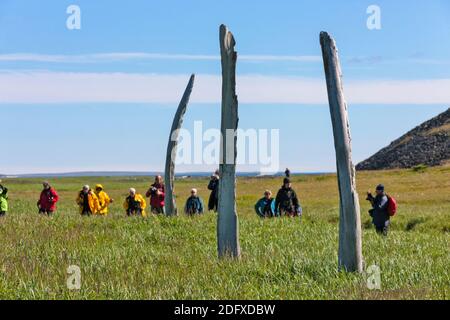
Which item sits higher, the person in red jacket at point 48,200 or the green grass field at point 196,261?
the person in red jacket at point 48,200

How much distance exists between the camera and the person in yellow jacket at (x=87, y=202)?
2811 centimetres

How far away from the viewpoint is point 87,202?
2817 cm

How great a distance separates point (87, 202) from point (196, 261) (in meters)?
13.9

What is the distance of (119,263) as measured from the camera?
1467 cm

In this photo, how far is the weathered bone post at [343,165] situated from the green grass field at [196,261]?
453 mm

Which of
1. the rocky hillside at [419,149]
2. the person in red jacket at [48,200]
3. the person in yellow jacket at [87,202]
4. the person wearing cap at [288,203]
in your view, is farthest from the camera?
the rocky hillside at [419,149]

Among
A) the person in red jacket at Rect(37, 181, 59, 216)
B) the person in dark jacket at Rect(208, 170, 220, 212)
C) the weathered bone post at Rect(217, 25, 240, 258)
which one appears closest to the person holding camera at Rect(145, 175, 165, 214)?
the person in dark jacket at Rect(208, 170, 220, 212)

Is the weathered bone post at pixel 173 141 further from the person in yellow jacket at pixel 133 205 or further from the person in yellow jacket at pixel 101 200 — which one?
the person in yellow jacket at pixel 101 200

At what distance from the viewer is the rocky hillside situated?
13288cm

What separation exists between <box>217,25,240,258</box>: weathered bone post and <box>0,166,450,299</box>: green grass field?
1.72 feet

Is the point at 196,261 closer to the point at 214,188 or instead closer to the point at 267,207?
the point at 214,188

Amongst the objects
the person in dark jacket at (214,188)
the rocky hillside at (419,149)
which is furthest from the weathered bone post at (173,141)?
the rocky hillside at (419,149)
